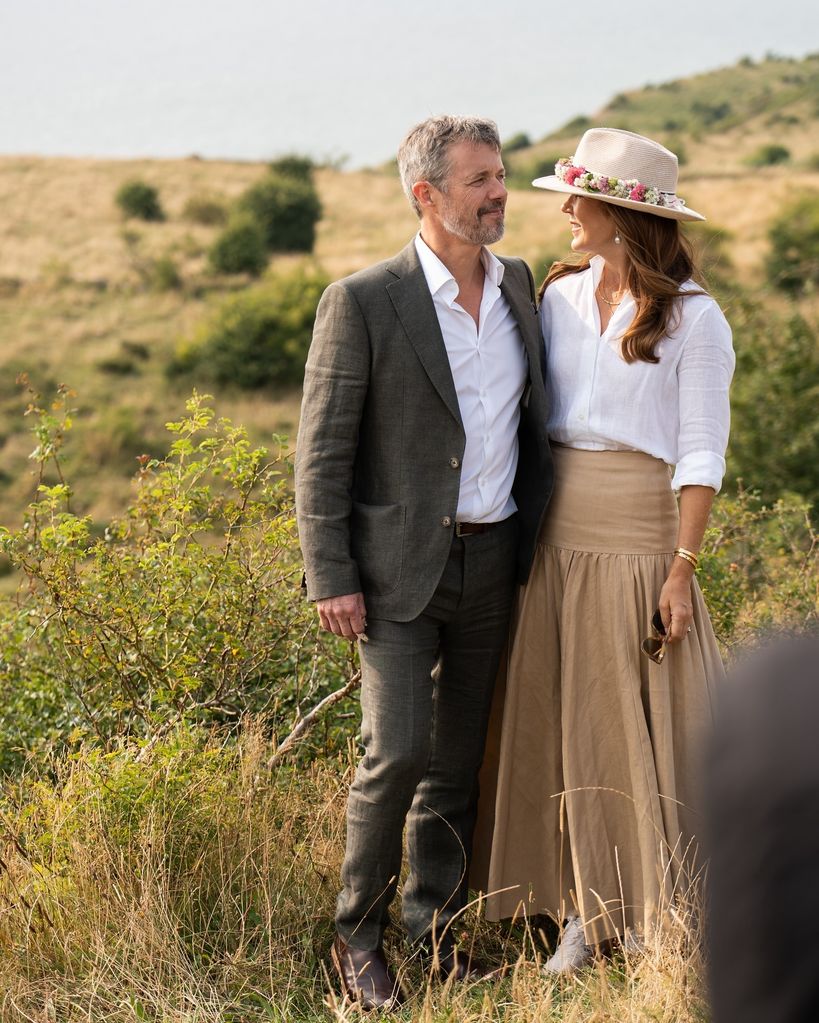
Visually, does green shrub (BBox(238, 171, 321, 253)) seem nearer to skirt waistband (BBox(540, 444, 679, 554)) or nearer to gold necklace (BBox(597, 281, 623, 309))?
gold necklace (BBox(597, 281, 623, 309))

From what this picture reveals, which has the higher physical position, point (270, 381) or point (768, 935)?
point (768, 935)

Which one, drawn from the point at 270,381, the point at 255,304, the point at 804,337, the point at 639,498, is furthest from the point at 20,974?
the point at 255,304

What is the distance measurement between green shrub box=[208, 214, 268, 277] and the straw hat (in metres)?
39.6

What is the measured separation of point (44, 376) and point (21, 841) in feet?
95.8

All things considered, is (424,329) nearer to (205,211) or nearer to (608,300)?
(608,300)

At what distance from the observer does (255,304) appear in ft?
108

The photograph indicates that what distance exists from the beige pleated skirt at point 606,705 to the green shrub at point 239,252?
3987 cm

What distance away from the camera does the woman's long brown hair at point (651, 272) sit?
3381mm

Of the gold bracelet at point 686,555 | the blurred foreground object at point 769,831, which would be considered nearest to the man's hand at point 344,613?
the gold bracelet at point 686,555

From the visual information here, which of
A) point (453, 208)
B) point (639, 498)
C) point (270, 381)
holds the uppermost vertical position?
point (453, 208)

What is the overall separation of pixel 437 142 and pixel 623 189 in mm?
539

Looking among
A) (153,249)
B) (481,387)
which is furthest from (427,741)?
(153,249)

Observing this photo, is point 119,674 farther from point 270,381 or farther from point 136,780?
point 270,381

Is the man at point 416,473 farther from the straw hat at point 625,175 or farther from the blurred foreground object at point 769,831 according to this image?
the blurred foreground object at point 769,831
